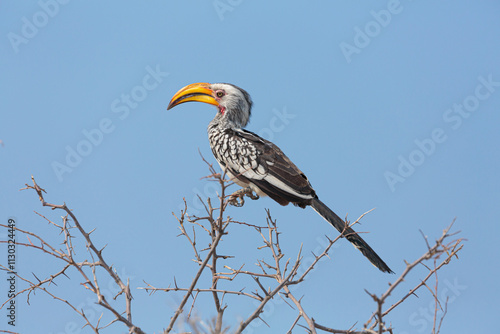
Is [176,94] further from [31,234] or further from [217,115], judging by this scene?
[31,234]

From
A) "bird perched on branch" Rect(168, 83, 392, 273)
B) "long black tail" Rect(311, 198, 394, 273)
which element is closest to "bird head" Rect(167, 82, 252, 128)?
"bird perched on branch" Rect(168, 83, 392, 273)

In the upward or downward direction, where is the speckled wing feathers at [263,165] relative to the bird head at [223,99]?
downward

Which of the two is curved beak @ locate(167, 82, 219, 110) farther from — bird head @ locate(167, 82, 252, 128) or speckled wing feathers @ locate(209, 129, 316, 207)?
speckled wing feathers @ locate(209, 129, 316, 207)

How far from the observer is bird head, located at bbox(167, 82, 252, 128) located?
5.67 metres

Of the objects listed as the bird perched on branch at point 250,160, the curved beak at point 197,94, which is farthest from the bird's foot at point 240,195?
the curved beak at point 197,94

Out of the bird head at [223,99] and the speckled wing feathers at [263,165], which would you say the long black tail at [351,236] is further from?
the bird head at [223,99]

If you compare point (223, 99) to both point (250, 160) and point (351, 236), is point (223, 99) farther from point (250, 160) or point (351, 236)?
point (351, 236)

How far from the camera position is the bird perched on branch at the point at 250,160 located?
461 cm

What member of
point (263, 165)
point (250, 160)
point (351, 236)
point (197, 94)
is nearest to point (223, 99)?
point (197, 94)

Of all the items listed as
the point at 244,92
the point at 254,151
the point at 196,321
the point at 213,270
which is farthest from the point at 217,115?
the point at 196,321

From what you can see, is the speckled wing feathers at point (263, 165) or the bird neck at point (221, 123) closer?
the speckled wing feathers at point (263, 165)

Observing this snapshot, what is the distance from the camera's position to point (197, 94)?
5.86 meters

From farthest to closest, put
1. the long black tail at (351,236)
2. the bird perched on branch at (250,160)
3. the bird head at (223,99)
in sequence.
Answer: the bird head at (223,99) < the bird perched on branch at (250,160) < the long black tail at (351,236)

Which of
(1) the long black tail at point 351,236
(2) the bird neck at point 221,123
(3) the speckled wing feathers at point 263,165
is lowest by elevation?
(1) the long black tail at point 351,236
